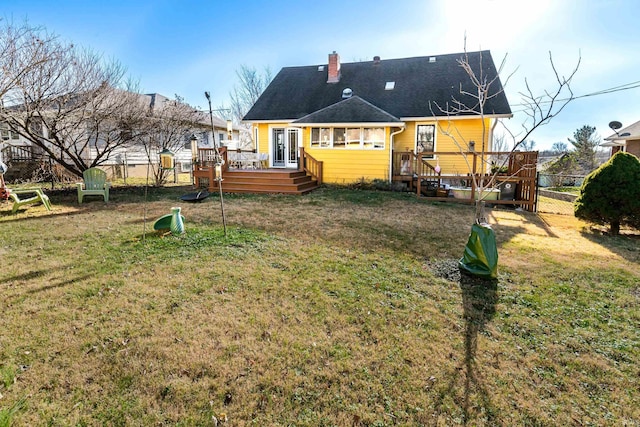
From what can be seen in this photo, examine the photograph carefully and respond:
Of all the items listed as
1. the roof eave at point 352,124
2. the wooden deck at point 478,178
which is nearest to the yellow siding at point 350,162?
the roof eave at point 352,124

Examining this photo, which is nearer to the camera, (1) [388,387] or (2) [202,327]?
(1) [388,387]

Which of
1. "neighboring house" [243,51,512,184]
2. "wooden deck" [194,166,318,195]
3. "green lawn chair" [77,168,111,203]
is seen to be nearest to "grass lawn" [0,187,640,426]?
"green lawn chair" [77,168,111,203]

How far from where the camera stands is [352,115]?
1314 cm

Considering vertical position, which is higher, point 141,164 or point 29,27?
point 29,27

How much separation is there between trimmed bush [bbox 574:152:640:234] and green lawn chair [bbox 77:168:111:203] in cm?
1246

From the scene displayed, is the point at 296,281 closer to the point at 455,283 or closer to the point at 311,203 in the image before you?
the point at 455,283

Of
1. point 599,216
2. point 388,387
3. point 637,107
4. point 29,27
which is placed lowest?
point 388,387

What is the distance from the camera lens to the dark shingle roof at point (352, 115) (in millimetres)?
12756

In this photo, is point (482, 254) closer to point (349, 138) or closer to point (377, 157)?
point (377, 157)

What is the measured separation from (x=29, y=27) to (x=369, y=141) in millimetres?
11109

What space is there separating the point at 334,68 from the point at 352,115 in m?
5.85

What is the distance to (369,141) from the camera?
13141 mm

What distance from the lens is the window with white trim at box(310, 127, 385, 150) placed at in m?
13.0

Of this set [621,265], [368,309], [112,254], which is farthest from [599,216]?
[112,254]
